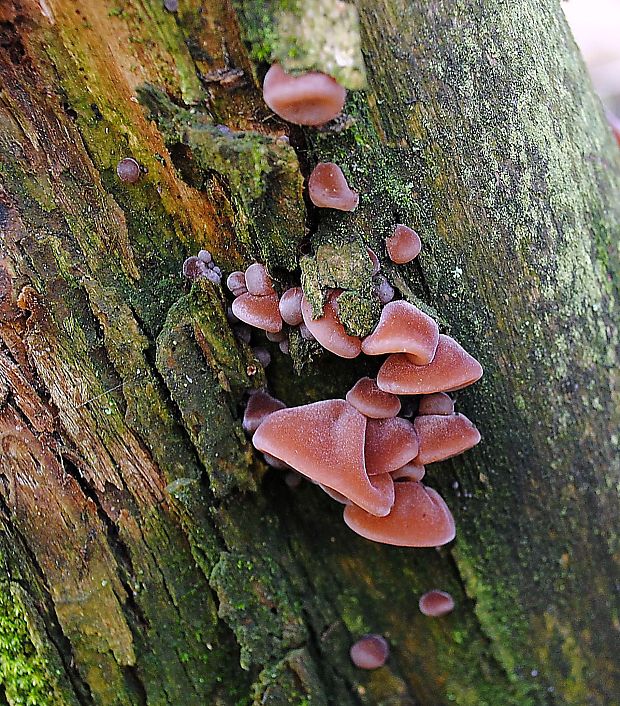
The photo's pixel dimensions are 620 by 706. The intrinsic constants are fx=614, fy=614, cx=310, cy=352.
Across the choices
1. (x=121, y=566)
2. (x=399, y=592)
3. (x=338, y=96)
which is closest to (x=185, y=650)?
(x=121, y=566)

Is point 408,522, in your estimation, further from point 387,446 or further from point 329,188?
point 329,188

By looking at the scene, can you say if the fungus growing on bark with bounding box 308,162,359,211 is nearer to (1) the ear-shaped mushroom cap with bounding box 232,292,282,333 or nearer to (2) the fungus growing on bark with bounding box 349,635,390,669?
(1) the ear-shaped mushroom cap with bounding box 232,292,282,333

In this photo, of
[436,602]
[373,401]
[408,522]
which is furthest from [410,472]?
[436,602]

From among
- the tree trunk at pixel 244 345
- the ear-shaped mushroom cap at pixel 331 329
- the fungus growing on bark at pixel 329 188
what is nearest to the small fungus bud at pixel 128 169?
the tree trunk at pixel 244 345

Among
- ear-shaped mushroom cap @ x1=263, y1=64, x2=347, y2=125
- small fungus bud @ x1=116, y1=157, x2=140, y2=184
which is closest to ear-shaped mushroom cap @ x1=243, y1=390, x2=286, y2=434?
small fungus bud @ x1=116, y1=157, x2=140, y2=184

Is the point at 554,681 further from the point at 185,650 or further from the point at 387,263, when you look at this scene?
the point at 387,263

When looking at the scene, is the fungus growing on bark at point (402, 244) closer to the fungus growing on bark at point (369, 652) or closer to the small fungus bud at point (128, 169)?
the small fungus bud at point (128, 169)
